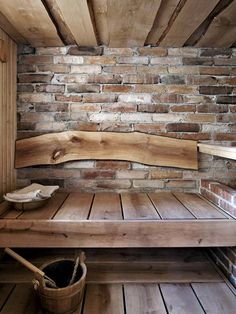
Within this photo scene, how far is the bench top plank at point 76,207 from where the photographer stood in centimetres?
143

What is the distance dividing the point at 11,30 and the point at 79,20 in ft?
1.75

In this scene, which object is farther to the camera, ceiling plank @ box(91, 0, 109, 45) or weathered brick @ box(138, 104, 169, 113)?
weathered brick @ box(138, 104, 169, 113)

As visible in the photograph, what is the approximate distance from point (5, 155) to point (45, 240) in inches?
30.6

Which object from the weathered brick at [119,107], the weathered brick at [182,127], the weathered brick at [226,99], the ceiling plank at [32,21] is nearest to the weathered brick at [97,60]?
the ceiling plank at [32,21]

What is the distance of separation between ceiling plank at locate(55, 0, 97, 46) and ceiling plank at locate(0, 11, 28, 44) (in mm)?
389

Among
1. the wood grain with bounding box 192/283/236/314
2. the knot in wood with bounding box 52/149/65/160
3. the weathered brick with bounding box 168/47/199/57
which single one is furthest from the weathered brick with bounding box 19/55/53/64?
the wood grain with bounding box 192/283/236/314

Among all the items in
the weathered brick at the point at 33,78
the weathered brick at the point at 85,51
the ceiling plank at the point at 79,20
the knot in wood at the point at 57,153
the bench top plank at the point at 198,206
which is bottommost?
the bench top plank at the point at 198,206

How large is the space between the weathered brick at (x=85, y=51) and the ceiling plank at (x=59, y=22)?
5 cm

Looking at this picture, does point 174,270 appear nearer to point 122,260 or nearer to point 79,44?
point 122,260

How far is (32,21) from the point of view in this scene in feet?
5.07

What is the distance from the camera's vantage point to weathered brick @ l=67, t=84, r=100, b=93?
195cm

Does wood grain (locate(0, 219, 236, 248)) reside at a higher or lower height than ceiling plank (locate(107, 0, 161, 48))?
lower

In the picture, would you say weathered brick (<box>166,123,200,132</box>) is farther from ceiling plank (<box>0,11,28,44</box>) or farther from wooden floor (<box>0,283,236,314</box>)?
ceiling plank (<box>0,11,28,44</box>)

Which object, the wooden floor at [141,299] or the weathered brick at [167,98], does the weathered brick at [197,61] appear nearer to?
the weathered brick at [167,98]
